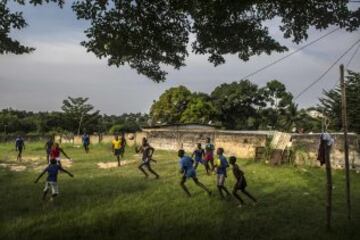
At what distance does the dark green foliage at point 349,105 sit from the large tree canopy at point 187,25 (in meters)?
35.6

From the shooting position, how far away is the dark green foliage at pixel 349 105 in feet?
137

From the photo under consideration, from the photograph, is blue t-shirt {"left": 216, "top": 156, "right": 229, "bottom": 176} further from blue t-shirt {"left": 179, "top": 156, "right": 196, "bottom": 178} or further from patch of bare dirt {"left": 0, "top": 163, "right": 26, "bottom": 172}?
patch of bare dirt {"left": 0, "top": 163, "right": 26, "bottom": 172}

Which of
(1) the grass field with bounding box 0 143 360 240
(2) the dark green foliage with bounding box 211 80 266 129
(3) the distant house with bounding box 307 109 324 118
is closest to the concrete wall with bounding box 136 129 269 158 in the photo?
(1) the grass field with bounding box 0 143 360 240

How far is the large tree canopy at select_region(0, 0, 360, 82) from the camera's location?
7914 millimetres

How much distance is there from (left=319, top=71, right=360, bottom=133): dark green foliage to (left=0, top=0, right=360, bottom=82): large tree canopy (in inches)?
1402

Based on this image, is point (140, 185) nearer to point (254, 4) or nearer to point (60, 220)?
point (60, 220)

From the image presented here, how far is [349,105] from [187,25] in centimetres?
3710

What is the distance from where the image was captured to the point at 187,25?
28.4ft

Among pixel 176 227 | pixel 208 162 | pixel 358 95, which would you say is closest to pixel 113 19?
pixel 176 227

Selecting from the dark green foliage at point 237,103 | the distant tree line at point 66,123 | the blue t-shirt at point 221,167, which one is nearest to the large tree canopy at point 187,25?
the blue t-shirt at point 221,167

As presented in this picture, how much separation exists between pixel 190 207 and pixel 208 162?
291 inches

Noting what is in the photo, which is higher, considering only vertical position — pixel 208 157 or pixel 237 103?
pixel 237 103

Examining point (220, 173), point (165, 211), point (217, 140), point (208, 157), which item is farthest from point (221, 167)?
point (217, 140)

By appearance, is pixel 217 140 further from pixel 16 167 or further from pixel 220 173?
pixel 220 173
